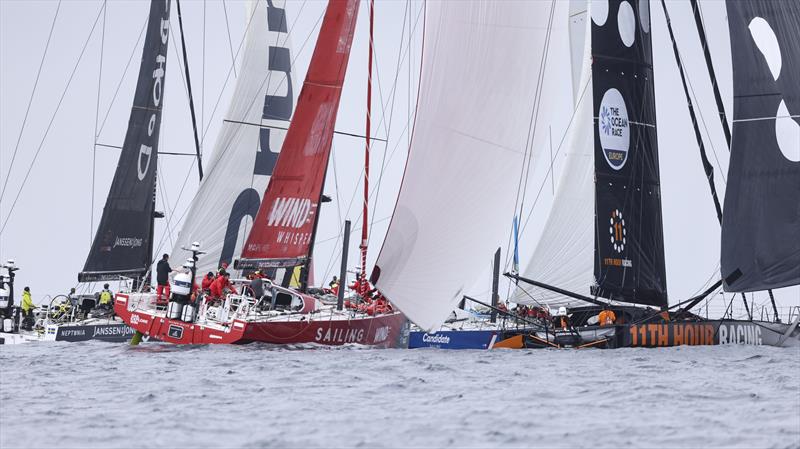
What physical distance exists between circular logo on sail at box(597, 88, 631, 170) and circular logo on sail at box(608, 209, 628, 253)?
3.69 ft

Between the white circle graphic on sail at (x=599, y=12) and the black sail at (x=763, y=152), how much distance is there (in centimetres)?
407

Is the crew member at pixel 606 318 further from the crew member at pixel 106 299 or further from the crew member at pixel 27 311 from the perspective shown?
the crew member at pixel 27 311

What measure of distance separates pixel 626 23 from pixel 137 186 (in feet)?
42.6

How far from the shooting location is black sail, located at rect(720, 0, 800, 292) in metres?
24.9

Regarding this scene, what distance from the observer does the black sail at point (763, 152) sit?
81.6ft

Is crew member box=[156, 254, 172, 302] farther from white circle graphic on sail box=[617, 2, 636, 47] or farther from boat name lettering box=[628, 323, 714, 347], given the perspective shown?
white circle graphic on sail box=[617, 2, 636, 47]

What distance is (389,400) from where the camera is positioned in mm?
15430

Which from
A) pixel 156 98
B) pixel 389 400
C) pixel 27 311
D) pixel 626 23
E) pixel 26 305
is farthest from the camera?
pixel 156 98

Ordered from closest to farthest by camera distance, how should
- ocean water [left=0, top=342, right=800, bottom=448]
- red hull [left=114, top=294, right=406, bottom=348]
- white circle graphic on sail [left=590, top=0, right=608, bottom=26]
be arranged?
ocean water [left=0, top=342, right=800, bottom=448] → red hull [left=114, top=294, right=406, bottom=348] → white circle graphic on sail [left=590, top=0, right=608, bottom=26]

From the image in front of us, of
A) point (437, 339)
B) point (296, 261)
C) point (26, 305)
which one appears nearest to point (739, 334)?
point (437, 339)

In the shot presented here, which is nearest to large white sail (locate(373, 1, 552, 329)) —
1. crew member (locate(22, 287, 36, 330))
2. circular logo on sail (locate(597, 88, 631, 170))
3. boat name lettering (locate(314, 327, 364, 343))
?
boat name lettering (locate(314, 327, 364, 343))

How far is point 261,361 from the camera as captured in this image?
66.7 ft

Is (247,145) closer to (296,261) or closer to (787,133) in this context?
(296,261)

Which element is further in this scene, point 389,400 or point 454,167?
point 454,167
